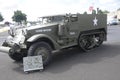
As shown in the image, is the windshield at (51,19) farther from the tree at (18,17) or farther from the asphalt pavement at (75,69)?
the tree at (18,17)

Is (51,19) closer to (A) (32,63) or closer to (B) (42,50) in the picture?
(B) (42,50)

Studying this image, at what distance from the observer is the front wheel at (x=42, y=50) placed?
6473 millimetres

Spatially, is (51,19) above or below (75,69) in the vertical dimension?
above

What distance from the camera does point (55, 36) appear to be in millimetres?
7504

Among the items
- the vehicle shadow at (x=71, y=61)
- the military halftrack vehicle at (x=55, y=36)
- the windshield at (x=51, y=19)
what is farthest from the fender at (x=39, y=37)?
the windshield at (x=51, y=19)

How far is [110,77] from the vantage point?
208 inches

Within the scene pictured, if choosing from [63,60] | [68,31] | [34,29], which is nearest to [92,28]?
[68,31]

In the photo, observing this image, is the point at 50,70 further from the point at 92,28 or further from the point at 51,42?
the point at 92,28

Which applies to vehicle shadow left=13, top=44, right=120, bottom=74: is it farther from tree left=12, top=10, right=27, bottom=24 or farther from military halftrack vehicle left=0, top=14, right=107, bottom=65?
tree left=12, top=10, right=27, bottom=24

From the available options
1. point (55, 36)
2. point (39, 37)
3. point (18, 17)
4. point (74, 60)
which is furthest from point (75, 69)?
point (18, 17)

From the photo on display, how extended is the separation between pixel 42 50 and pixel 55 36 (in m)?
1.05

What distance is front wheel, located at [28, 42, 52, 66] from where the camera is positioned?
255 inches

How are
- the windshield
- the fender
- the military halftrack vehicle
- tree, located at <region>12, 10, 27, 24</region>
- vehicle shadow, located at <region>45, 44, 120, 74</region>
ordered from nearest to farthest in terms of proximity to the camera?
the fender < vehicle shadow, located at <region>45, 44, 120, 74</region> < the military halftrack vehicle < the windshield < tree, located at <region>12, 10, 27, 24</region>

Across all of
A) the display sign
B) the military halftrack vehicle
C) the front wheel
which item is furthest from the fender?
the display sign
